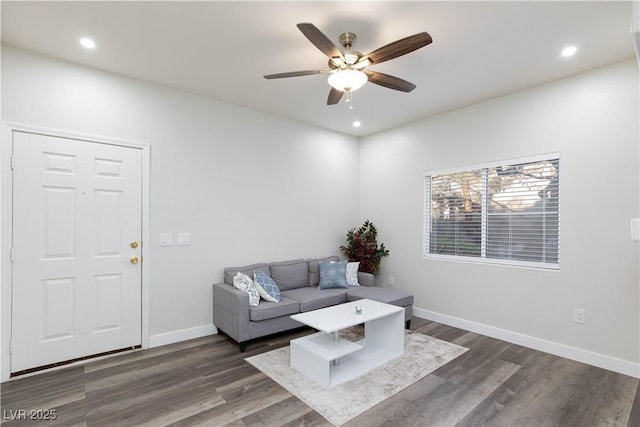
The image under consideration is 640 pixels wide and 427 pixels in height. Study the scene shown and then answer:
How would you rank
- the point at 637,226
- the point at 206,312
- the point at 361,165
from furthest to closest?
the point at 361,165 < the point at 206,312 < the point at 637,226

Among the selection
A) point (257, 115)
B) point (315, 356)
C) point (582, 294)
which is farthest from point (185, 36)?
point (582, 294)

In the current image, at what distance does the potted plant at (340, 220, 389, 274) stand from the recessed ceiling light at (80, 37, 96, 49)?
154 inches

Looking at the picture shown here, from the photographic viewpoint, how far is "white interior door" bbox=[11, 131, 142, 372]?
9.25ft

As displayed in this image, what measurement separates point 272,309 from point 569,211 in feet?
10.7

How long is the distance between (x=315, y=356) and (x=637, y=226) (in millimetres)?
2269

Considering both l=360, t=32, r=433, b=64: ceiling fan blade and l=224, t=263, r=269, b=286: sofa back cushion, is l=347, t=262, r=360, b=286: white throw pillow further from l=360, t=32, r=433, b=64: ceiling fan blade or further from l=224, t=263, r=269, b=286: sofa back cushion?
l=360, t=32, r=433, b=64: ceiling fan blade

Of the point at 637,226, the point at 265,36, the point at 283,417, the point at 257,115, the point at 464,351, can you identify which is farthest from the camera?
the point at 257,115

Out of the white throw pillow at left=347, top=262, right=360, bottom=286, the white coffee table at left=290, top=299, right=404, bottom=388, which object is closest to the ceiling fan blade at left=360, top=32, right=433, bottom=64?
the white coffee table at left=290, top=299, right=404, bottom=388

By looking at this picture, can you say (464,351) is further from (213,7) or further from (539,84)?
(213,7)

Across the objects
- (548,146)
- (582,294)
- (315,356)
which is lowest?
(315,356)

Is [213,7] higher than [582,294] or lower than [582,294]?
higher

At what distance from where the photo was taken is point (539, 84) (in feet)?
11.3

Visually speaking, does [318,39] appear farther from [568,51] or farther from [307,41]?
[568,51]

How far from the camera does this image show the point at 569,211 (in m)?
3.27
